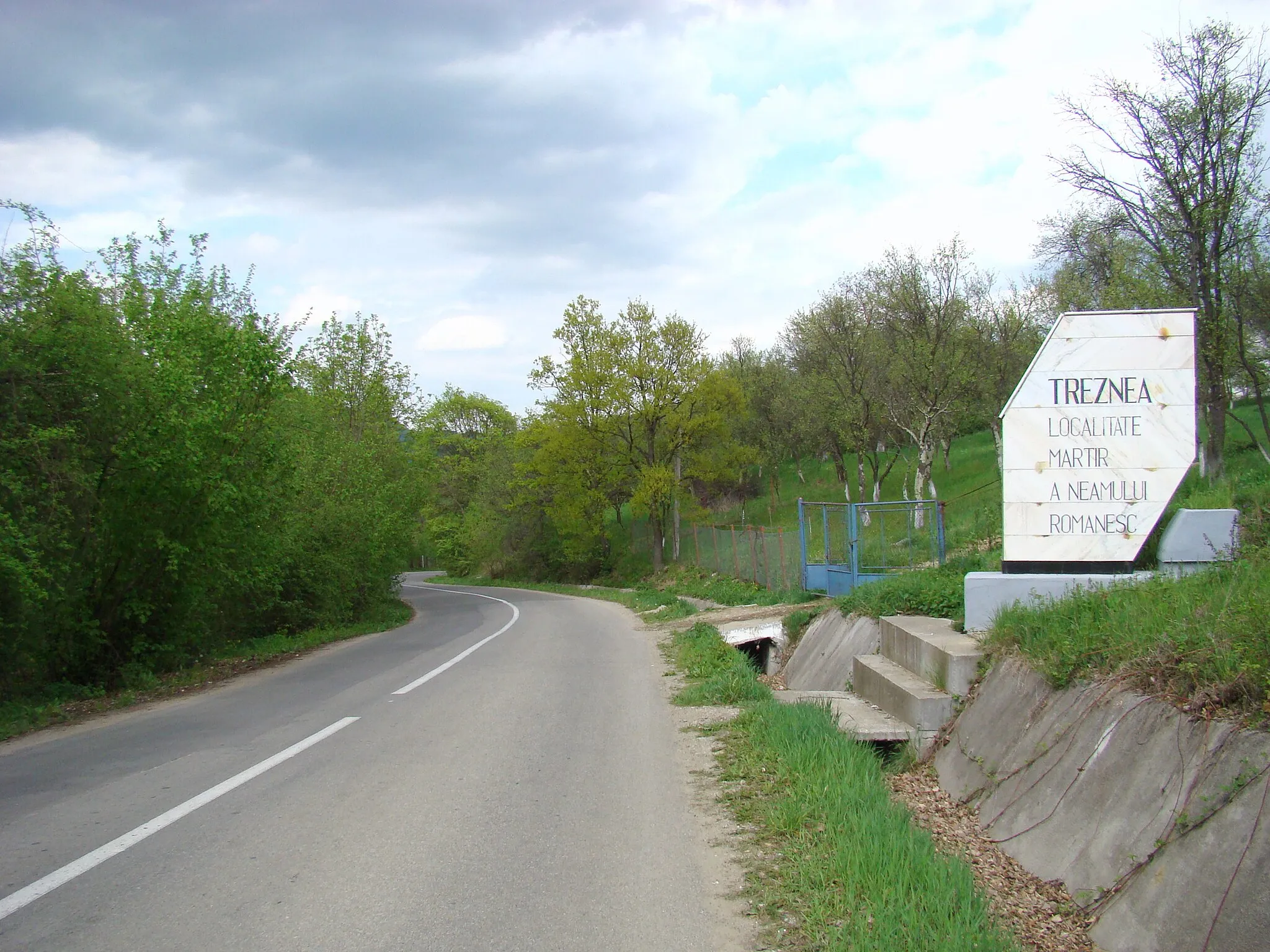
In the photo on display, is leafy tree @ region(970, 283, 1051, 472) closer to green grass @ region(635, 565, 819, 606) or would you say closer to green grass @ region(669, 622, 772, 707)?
green grass @ region(635, 565, 819, 606)

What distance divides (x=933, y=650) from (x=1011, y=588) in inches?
39.4

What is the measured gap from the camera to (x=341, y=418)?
103 feet

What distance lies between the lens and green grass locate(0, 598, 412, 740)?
9766 millimetres

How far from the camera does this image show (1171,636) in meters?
5.20

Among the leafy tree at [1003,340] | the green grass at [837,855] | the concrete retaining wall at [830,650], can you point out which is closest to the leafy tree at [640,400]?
the leafy tree at [1003,340]

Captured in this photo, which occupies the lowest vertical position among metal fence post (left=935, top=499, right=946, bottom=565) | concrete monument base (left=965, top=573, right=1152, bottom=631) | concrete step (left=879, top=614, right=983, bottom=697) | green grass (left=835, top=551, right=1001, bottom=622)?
concrete step (left=879, top=614, right=983, bottom=697)

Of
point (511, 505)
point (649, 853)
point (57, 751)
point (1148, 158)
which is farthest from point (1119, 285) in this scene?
point (511, 505)

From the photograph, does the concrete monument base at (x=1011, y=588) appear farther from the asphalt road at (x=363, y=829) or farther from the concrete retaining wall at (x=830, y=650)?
the asphalt road at (x=363, y=829)

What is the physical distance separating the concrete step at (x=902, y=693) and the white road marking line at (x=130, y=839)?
18.0 ft

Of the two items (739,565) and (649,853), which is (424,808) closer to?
(649,853)

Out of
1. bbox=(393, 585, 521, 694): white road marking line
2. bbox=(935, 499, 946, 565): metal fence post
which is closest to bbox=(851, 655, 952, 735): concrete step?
bbox=(393, 585, 521, 694): white road marking line

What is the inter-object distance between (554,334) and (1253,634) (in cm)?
4036

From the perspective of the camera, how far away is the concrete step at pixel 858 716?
8.00 meters

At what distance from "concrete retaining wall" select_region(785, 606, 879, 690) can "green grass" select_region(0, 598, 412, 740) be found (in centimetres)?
882
